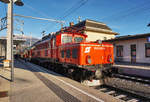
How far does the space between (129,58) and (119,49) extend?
2.36 m

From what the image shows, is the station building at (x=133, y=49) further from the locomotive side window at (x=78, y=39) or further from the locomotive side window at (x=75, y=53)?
the locomotive side window at (x=75, y=53)

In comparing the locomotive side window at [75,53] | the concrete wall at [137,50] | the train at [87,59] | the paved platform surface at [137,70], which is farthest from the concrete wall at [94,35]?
the locomotive side window at [75,53]

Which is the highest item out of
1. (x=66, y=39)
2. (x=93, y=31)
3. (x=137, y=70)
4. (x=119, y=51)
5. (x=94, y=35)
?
(x=93, y=31)

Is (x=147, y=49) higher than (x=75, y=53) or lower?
higher

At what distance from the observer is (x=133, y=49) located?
1641cm

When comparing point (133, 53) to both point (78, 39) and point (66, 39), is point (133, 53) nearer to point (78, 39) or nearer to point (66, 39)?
point (78, 39)

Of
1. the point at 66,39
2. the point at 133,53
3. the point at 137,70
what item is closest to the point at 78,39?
the point at 66,39

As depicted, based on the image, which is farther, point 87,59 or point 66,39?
point 66,39

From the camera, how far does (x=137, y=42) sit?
619 inches

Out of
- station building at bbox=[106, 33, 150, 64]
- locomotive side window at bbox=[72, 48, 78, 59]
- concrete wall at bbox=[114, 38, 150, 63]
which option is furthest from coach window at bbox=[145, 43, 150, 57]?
locomotive side window at bbox=[72, 48, 78, 59]

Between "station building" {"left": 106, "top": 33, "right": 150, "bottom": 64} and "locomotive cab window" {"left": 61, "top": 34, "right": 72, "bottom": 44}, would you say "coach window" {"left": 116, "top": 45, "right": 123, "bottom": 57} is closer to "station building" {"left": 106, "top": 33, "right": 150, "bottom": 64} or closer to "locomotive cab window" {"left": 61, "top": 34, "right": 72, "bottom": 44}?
"station building" {"left": 106, "top": 33, "right": 150, "bottom": 64}

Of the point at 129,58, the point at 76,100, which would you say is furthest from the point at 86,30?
the point at 76,100

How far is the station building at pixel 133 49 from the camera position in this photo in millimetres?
14711

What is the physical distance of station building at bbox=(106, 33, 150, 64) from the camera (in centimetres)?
1471
